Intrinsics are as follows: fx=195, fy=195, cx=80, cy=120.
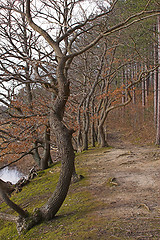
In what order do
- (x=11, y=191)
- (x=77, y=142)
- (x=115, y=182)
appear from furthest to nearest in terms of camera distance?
(x=77, y=142)
(x=11, y=191)
(x=115, y=182)

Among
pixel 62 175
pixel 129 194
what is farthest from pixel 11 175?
pixel 62 175

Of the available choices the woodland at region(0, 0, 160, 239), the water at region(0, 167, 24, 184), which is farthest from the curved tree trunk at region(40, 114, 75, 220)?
the water at region(0, 167, 24, 184)

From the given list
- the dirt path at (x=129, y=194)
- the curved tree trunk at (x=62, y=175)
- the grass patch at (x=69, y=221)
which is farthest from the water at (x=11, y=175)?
the curved tree trunk at (x=62, y=175)

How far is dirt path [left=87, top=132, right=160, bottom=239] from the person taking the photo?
3.42 meters

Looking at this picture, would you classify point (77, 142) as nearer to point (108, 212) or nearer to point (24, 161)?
point (24, 161)

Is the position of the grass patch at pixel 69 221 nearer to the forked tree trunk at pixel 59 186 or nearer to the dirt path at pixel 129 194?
the forked tree trunk at pixel 59 186

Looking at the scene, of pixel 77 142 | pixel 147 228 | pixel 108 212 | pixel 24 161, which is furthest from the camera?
pixel 24 161

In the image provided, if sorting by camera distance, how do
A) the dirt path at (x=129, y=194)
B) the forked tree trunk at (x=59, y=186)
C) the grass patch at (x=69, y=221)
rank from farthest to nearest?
the forked tree trunk at (x=59, y=186) < the grass patch at (x=69, y=221) < the dirt path at (x=129, y=194)

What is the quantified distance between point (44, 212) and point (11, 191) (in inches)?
242

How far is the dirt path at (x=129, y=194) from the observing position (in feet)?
11.2

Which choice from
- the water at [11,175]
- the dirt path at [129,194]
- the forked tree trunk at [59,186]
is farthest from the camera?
the water at [11,175]

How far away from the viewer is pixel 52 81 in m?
5.83

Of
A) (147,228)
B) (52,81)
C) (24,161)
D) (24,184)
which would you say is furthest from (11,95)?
(24,161)

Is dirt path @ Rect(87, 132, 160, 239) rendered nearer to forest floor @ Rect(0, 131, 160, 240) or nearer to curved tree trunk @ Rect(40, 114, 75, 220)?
forest floor @ Rect(0, 131, 160, 240)
